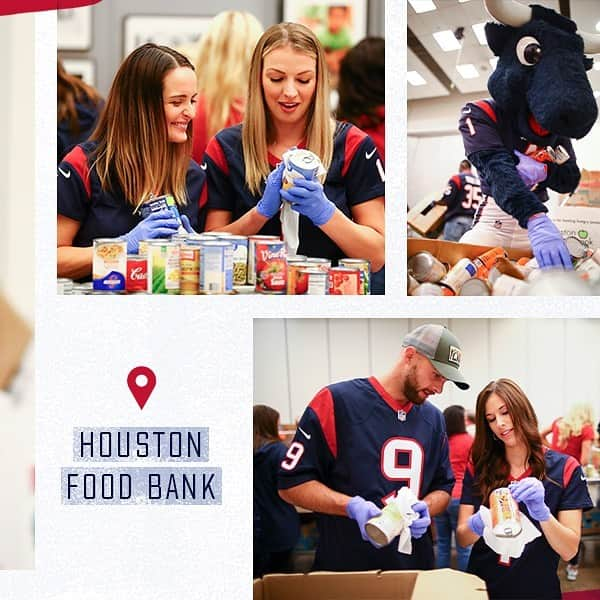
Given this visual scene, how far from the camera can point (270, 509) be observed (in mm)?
2889

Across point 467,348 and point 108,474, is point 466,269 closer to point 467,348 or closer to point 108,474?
point 467,348

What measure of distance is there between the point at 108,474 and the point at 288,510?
58 centimetres

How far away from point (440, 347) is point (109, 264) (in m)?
1.08

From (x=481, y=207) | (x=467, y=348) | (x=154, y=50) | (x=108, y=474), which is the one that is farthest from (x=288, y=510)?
(x=154, y=50)

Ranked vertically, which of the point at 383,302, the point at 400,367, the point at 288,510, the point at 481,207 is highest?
the point at 481,207

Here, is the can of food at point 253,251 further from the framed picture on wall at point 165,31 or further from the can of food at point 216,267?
the framed picture on wall at point 165,31

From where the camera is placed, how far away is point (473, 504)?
292 centimetres

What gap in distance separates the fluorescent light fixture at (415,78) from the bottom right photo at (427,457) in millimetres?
749

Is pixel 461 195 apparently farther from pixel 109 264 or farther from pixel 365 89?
pixel 109 264

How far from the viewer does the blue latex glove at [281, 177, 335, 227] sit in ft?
9.08

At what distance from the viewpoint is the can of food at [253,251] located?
2.81 meters

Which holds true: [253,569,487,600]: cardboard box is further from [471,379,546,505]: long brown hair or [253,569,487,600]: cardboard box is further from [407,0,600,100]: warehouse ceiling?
[407,0,600,100]: warehouse ceiling

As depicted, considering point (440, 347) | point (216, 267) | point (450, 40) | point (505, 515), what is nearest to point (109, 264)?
point (216, 267)

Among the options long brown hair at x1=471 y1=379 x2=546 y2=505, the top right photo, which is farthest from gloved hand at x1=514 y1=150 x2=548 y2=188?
long brown hair at x1=471 y1=379 x2=546 y2=505
